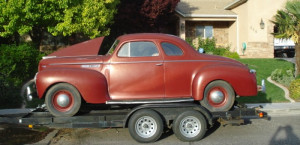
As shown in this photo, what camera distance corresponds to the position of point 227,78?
641 cm

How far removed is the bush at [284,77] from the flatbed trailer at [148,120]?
24.5ft

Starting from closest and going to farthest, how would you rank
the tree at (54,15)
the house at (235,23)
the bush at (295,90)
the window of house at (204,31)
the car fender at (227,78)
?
the car fender at (227,78), the bush at (295,90), the tree at (54,15), the house at (235,23), the window of house at (204,31)

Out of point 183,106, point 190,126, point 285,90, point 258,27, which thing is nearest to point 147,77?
point 183,106

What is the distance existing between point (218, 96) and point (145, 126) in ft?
5.62

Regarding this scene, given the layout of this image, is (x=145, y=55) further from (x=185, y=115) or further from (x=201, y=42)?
(x=201, y=42)

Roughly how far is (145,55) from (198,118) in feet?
5.78

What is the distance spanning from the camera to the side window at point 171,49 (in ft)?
21.6

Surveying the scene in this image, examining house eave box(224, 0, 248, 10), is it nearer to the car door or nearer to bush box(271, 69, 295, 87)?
bush box(271, 69, 295, 87)

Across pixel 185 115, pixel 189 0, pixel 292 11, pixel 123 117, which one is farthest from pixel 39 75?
pixel 189 0

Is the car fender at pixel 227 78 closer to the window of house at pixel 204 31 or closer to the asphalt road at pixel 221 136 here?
the asphalt road at pixel 221 136

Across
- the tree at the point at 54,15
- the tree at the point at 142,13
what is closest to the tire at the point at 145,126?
the tree at the point at 54,15

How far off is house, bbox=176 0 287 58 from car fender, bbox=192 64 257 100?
47.4 ft

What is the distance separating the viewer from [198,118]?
20.0 ft

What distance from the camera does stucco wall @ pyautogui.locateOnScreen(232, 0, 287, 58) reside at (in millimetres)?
19828
